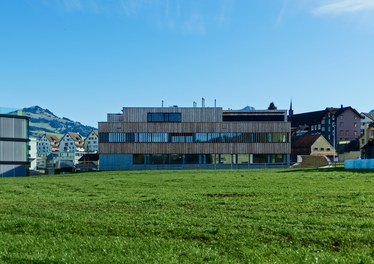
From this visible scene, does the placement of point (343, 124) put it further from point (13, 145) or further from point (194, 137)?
point (13, 145)

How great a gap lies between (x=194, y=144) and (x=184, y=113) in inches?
278

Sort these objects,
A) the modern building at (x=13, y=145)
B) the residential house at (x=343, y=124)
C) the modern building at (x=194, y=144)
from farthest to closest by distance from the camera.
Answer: the residential house at (x=343, y=124)
the modern building at (x=194, y=144)
the modern building at (x=13, y=145)

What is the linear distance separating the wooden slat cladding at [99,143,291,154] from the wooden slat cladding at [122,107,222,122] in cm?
584

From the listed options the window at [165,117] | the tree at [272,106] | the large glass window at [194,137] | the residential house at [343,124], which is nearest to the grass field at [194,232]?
the large glass window at [194,137]

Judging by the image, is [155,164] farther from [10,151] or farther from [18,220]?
[18,220]

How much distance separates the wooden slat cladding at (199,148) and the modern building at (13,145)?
65.5 feet

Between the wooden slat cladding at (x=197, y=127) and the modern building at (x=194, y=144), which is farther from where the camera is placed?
the wooden slat cladding at (x=197, y=127)

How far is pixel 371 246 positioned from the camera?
10.8 m

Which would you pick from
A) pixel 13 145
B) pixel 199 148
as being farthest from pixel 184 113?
pixel 13 145

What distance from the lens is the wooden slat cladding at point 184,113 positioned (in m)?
96.1

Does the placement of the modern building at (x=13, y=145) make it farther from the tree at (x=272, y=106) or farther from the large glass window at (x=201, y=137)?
the tree at (x=272, y=106)

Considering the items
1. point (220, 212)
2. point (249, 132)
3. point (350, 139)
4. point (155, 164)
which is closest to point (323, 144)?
point (350, 139)

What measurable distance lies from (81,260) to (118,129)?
8403 cm

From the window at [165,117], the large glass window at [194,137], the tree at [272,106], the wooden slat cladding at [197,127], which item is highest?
the tree at [272,106]
